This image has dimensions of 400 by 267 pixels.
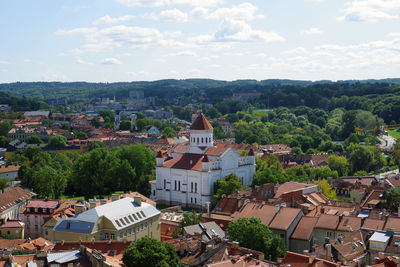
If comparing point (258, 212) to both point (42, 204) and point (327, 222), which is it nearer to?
point (327, 222)

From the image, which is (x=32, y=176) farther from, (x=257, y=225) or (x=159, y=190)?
(x=257, y=225)

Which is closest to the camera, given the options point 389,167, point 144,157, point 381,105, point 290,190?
point 290,190

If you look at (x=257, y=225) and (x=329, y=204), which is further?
(x=329, y=204)

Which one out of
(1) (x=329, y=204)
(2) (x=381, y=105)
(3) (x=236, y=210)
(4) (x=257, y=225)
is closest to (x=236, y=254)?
(4) (x=257, y=225)

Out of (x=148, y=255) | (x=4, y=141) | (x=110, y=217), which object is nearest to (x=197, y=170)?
(x=110, y=217)

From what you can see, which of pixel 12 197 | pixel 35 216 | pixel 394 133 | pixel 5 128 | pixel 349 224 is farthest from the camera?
pixel 394 133

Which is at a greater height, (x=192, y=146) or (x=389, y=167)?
(x=192, y=146)
